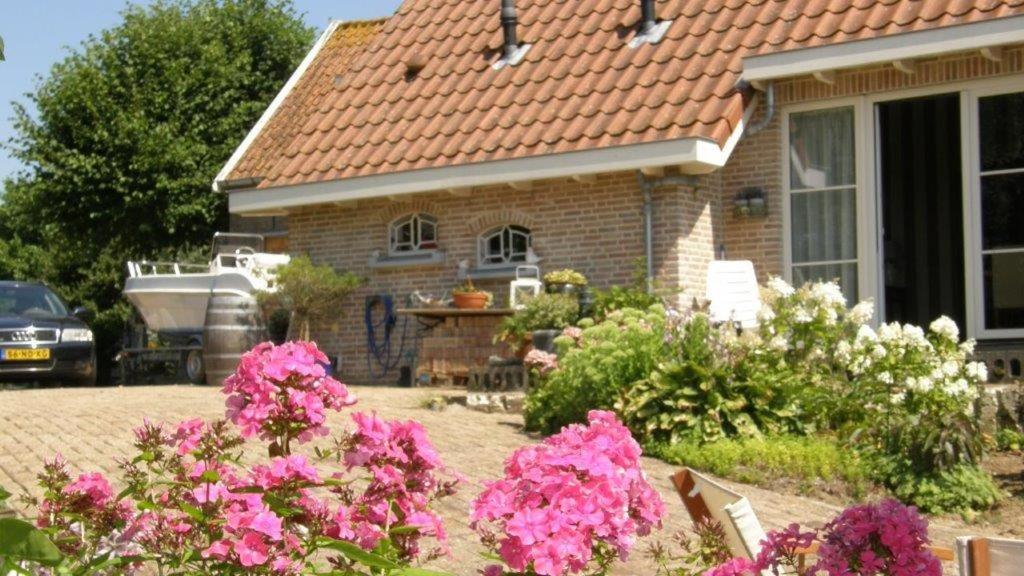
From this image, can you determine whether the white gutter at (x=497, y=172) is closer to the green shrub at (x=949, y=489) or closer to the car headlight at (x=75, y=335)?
the car headlight at (x=75, y=335)

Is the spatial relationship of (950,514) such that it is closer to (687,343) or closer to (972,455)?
(972,455)

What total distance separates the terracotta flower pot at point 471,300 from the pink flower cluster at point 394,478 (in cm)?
1168

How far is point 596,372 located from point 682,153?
11.1ft

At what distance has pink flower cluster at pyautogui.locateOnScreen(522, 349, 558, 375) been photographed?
1195 centimetres

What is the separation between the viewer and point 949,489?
887cm

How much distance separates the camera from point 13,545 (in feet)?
8.23

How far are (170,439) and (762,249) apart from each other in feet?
36.9

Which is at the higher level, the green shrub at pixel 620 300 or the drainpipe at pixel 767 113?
the drainpipe at pixel 767 113

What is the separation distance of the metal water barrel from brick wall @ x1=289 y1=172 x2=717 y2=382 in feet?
3.45

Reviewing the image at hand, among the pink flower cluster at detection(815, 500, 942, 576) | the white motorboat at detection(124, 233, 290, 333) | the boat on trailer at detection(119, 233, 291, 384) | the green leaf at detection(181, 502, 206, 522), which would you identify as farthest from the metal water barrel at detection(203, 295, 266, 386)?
the pink flower cluster at detection(815, 500, 942, 576)

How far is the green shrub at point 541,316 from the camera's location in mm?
13453

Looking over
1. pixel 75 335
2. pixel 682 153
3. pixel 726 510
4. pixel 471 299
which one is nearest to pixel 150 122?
pixel 75 335

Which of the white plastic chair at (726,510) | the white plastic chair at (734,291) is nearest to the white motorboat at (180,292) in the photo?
the white plastic chair at (734,291)

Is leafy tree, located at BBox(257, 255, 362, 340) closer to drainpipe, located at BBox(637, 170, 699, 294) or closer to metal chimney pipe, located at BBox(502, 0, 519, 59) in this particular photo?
metal chimney pipe, located at BBox(502, 0, 519, 59)
